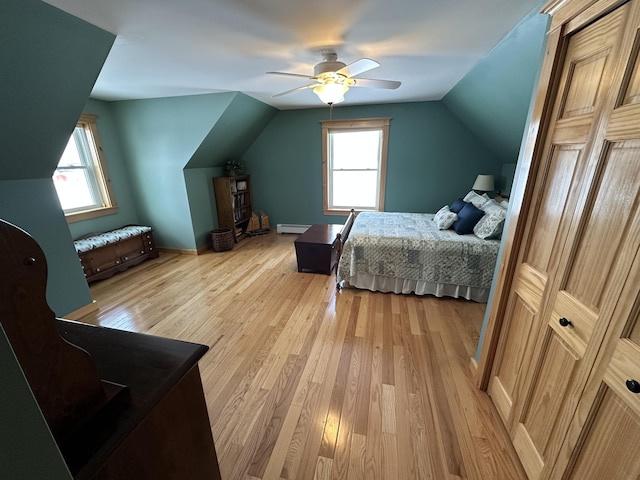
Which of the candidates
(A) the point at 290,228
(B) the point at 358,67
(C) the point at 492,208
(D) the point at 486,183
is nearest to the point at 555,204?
(B) the point at 358,67

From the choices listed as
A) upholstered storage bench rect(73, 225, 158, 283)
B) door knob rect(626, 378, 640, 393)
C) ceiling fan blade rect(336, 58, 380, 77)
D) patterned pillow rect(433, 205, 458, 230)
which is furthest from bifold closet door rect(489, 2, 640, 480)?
upholstered storage bench rect(73, 225, 158, 283)

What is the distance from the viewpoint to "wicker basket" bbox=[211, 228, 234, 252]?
4.30 meters

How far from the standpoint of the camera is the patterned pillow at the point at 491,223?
2.64 meters

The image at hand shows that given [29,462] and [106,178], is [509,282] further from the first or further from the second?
[106,178]

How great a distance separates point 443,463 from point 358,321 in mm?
1220

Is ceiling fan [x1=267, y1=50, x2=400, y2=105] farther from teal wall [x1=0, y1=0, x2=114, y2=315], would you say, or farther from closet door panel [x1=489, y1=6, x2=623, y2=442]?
teal wall [x1=0, y1=0, x2=114, y2=315]

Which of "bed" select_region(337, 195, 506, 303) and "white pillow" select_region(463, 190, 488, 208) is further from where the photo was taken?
"white pillow" select_region(463, 190, 488, 208)

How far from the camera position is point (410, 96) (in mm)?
3760

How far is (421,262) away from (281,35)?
7.84ft

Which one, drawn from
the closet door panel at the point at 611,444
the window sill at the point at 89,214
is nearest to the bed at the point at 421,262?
the closet door panel at the point at 611,444

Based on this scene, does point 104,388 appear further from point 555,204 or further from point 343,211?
point 343,211

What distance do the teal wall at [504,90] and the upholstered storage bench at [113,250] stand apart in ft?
14.9

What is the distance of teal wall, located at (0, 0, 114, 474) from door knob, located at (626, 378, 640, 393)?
298 centimetres

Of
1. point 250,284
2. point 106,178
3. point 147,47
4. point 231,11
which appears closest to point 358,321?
point 250,284
